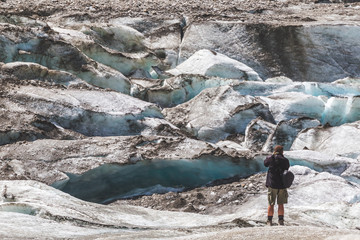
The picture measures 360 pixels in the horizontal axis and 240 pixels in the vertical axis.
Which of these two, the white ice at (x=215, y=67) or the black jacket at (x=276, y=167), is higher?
the white ice at (x=215, y=67)

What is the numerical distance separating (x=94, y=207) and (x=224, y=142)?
751 centimetres

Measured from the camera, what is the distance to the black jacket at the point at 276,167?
12352 mm

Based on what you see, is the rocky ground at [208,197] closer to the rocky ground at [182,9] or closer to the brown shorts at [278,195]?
the brown shorts at [278,195]

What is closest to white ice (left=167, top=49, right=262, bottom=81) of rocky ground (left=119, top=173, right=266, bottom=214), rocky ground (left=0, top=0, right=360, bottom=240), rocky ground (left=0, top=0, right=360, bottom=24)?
rocky ground (left=0, top=0, right=360, bottom=240)

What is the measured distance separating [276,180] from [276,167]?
295 mm

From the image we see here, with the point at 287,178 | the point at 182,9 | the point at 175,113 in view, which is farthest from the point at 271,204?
the point at 182,9

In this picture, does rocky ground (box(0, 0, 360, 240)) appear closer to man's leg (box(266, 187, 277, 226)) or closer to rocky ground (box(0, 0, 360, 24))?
rocky ground (box(0, 0, 360, 24))

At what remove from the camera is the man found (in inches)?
487

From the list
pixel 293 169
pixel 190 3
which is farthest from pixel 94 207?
pixel 190 3

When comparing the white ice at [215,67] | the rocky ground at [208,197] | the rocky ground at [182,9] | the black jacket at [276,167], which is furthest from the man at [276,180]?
the rocky ground at [182,9]

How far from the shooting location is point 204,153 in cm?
1739

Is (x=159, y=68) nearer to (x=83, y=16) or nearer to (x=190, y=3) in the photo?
(x=83, y=16)

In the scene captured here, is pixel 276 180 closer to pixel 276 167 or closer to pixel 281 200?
pixel 276 167

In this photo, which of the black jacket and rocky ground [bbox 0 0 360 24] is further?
rocky ground [bbox 0 0 360 24]
